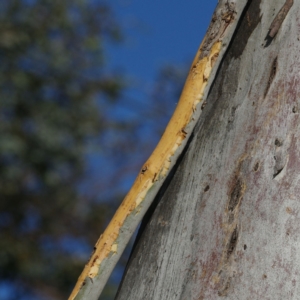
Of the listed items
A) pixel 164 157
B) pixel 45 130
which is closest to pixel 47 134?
pixel 45 130

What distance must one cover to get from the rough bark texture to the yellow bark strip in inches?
1.8

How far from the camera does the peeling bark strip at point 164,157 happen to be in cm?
127

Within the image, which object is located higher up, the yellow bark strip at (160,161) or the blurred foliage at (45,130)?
the blurred foliage at (45,130)

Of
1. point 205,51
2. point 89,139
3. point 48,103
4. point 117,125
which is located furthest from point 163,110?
point 205,51

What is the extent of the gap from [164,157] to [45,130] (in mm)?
4262

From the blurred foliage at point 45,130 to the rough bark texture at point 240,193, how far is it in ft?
13.3

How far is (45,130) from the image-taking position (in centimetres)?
546

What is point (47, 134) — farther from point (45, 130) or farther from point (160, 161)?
point (160, 161)

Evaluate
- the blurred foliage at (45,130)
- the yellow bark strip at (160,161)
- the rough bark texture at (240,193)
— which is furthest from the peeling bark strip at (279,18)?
the blurred foliage at (45,130)

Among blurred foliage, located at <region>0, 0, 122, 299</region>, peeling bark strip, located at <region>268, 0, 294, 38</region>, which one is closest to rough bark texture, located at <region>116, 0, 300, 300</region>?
peeling bark strip, located at <region>268, 0, 294, 38</region>

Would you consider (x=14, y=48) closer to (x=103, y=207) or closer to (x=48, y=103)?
(x=48, y=103)

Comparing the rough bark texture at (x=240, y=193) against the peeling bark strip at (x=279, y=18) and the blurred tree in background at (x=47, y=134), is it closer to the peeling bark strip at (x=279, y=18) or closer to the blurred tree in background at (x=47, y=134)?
the peeling bark strip at (x=279, y=18)

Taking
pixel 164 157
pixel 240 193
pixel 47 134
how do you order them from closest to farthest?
pixel 240 193 < pixel 164 157 < pixel 47 134

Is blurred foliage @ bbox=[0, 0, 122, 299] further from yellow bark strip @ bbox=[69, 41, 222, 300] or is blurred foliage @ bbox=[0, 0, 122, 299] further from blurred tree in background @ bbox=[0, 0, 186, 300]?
yellow bark strip @ bbox=[69, 41, 222, 300]
